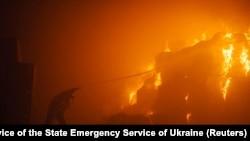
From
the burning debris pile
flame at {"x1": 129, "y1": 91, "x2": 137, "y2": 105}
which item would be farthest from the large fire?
flame at {"x1": 129, "y1": 91, "x2": 137, "y2": 105}

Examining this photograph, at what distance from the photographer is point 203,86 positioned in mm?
58281

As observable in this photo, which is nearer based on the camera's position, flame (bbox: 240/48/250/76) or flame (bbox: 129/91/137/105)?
flame (bbox: 240/48/250/76)

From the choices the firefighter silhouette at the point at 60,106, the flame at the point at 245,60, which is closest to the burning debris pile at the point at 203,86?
the flame at the point at 245,60

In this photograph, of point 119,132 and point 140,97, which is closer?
point 119,132

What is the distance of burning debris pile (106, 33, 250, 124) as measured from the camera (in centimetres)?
5562

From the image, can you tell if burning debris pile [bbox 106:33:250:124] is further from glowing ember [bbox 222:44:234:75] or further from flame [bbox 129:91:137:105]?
flame [bbox 129:91:137:105]

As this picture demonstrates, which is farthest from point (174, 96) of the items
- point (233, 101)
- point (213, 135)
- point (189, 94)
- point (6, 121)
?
point (213, 135)

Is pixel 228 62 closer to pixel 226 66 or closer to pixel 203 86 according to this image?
pixel 226 66

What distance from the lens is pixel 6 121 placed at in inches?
1795

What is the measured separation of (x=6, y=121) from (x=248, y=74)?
3558cm

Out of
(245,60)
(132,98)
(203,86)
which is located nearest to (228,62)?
(245,60)

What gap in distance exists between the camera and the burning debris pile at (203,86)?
55.6 m

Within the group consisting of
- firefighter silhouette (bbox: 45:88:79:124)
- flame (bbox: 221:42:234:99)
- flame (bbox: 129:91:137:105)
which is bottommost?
firefighter silhouette (bbox: 45:88:79:124)

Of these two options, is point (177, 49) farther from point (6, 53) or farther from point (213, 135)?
point (213, 135)
